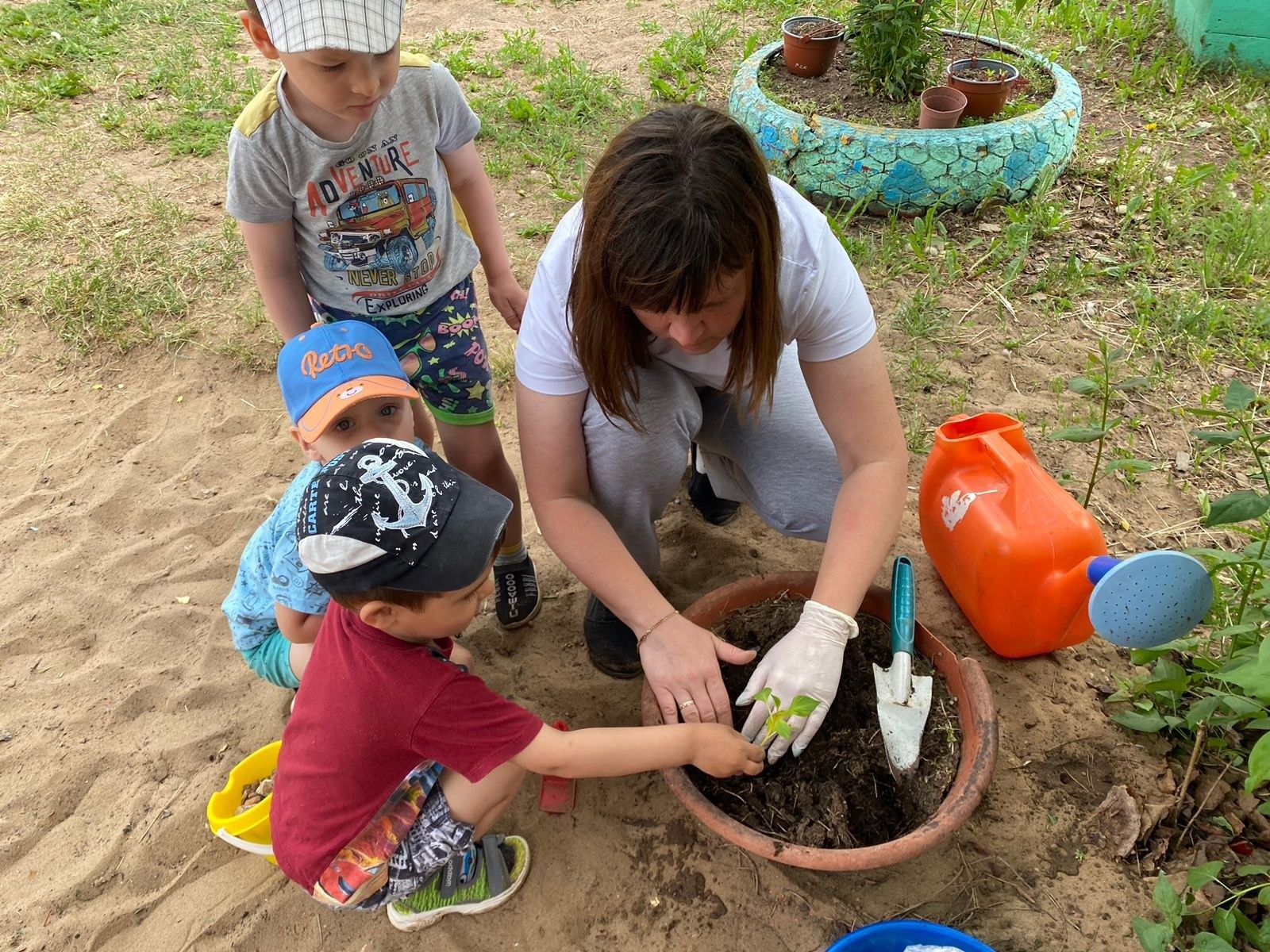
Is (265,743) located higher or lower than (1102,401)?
lower

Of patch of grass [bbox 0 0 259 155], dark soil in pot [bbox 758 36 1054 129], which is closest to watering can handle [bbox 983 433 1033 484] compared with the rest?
dark soil in pot [bbox 758 36 1054 129]

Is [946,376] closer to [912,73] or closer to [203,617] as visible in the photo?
[912,73]

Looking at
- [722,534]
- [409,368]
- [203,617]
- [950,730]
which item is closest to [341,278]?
[409,368]

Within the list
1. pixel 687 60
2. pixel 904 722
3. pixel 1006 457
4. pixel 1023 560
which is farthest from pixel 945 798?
pixel 687 60

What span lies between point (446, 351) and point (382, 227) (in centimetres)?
31

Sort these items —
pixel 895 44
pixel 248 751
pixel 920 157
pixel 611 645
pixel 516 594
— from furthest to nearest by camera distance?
pixel 895 44, pixel 920 157, pixel 516 594, pixel 611 645, pixel 248 751

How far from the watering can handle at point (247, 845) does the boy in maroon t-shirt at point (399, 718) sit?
224 mm

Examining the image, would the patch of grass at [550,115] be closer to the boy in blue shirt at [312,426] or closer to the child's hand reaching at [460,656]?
the boy in blue shirt at [312,426]

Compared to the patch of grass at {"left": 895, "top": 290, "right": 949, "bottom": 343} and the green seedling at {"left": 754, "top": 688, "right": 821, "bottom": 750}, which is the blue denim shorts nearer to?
the green seedling at {"left": 754, "top": 688, "right": 821, "bottom": 750}

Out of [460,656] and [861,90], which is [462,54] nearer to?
[861,90]

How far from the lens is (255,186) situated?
163 centimetres

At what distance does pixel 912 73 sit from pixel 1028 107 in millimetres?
474

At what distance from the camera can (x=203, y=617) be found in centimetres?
207

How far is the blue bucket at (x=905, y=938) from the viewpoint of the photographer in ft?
4.07
